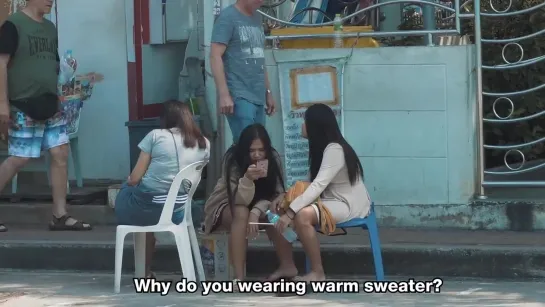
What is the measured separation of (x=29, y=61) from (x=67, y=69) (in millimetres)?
768

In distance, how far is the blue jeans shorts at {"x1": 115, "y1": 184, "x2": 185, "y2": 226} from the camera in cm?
653

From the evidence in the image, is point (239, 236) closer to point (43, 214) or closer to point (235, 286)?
point (235, 286)

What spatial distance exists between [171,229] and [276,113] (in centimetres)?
174

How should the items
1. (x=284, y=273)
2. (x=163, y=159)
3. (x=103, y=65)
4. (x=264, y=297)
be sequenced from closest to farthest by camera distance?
(x=264, y=297) → (x=163, y=159) → (x=284, y=273) → (x=103, y=65)

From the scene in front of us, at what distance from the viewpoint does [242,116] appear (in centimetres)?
723

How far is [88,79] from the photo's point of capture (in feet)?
29.1

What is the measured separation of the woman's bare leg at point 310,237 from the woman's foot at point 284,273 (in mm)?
195

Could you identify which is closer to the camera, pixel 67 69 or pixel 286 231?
pixel 286 231

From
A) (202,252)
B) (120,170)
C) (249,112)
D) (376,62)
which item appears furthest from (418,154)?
(120,170)

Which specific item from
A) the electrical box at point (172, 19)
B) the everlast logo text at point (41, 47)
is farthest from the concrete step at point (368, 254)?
the electrical box at point (172, 19)

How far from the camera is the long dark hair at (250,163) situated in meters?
6.65

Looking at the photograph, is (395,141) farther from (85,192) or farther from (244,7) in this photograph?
(85,192)

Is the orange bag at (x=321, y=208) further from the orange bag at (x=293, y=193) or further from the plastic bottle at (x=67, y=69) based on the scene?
the plastic bottle at (x=67, y=69)

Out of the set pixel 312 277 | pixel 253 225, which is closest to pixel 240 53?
pixel 253 225
